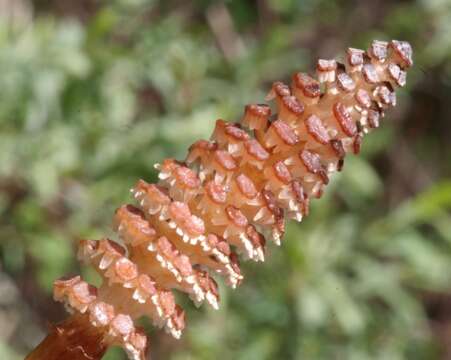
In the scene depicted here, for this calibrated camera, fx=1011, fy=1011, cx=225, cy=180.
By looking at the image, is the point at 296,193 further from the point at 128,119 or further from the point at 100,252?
the point at 128,119

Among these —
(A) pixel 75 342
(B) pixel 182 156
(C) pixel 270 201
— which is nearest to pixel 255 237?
(C) pixel 270 201

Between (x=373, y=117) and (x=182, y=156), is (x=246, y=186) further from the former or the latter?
(x=182, y=156)

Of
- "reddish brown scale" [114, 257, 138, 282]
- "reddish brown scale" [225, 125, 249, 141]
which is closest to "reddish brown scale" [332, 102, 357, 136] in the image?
"reddish brown scale" [225, 125, 249, 141]

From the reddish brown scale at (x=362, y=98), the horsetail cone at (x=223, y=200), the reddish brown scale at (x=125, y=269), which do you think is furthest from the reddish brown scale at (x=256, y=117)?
the reddish brown scale at (x=125, y=269)

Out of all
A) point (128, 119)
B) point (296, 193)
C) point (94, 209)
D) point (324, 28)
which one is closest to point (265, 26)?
point (324, 28)

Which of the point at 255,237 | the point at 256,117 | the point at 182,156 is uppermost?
the point at 256,117

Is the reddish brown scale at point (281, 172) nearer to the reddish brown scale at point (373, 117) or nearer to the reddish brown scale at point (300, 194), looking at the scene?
the reddish brown scale at point (300, 194)
